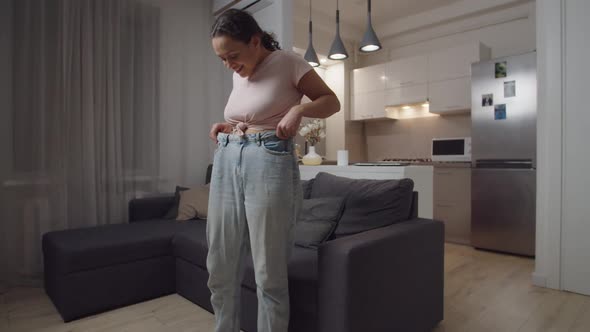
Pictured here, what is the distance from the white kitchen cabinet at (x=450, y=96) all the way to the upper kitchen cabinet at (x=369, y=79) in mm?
733

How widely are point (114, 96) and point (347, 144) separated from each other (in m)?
A: 3.31

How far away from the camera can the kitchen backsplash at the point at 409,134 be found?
4650mm

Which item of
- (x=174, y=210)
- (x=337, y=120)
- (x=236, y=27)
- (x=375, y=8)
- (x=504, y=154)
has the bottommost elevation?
(x=174, y=210)

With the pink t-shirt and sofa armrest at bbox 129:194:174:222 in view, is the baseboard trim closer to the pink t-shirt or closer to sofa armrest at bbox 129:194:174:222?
the pink t-shirt

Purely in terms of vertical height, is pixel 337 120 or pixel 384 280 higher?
pixel 337 120

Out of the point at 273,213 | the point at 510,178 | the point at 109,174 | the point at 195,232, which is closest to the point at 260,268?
the point at 273,213

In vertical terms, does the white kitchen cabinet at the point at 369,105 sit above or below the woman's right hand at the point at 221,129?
above

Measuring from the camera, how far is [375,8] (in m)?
4.76

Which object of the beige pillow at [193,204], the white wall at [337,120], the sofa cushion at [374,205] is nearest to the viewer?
the sofa cushion at [374,205]

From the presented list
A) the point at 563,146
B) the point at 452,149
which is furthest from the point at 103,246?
the point at 452,149

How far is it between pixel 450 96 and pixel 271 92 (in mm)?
3752

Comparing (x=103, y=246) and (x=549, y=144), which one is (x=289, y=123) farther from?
(x=549, y=144)

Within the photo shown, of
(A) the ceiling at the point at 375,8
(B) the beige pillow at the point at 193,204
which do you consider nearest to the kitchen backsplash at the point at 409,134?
(A) the ceiling at the point at 375,8

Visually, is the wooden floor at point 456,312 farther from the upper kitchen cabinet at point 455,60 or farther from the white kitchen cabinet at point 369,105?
the white kitchen cabinet at point 369,105
